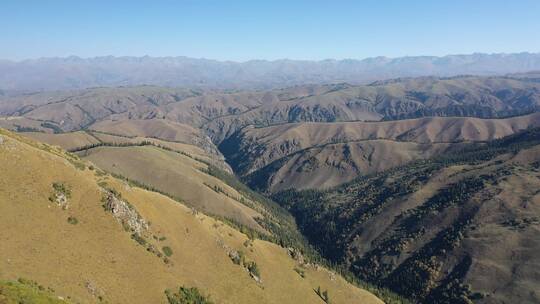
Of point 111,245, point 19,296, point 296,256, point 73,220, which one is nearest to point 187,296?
point 111,245

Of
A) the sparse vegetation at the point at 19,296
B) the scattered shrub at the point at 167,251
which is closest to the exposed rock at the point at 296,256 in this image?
the scattered shrub at the point at 167,251

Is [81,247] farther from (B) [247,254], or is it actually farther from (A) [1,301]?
(B) [247,254]

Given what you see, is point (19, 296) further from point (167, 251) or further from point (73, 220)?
point (167, 251)

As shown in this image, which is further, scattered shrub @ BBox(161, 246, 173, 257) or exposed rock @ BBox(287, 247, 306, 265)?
exposed rock @ BBox(287, 247, 306, 265)

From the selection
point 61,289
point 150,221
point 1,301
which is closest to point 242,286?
point 150,221

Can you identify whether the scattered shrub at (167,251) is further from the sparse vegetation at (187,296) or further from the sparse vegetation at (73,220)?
the sparse vegetation at (73,220)

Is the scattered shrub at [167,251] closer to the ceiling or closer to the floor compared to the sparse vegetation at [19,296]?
closer to the floor

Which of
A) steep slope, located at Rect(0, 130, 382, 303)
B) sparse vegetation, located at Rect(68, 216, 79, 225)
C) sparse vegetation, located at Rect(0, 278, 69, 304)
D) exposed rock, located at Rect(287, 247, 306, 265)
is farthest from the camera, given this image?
exposed rock, located at Rect(287, 247, 306, 265)

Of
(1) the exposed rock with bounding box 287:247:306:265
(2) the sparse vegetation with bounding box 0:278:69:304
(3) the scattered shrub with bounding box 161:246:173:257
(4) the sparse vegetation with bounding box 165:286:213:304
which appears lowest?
(1) the exposed rock with bounding box 287:247:306:265

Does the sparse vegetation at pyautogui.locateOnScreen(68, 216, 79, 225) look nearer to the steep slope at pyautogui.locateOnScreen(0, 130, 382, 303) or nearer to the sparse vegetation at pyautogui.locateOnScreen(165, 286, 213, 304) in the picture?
the steep slope at pyautogui.locateOnScreen(0, 130, 382, 303)

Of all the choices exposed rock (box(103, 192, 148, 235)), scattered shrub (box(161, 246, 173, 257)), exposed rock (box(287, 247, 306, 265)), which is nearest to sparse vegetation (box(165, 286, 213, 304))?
scattered shrub (box(161, 246, 173, 257))
